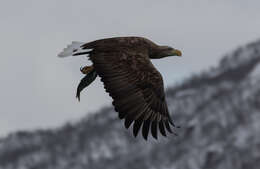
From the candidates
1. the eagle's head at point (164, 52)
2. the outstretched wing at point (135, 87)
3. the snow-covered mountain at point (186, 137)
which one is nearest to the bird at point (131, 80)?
the outstretched wing at point (135, 87)

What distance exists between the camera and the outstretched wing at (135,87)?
9617mm

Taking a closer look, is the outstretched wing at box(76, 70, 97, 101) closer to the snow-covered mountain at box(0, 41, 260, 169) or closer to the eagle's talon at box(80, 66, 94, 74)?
the eagle's talon at box(80, 66, 94, 74)

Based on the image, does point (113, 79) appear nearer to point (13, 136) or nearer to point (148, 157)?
point (148, 157)

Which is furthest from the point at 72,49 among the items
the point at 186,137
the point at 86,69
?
the point at 186,137

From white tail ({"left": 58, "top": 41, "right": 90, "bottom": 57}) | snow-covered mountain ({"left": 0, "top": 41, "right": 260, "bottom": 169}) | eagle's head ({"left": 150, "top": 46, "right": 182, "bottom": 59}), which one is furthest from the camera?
snow-covered mountain ({"left": 0, "top": 41, "right": 260, "bottom": 169})

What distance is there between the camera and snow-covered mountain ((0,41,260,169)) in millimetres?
125625

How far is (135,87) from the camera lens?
995cm

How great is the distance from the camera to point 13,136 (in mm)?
178125

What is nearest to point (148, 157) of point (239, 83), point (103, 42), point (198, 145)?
point (198, 145)

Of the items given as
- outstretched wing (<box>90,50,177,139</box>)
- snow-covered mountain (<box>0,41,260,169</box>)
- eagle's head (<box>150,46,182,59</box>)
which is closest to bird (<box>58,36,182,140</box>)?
outstretched wing (<box>90,50,177,139</box>)

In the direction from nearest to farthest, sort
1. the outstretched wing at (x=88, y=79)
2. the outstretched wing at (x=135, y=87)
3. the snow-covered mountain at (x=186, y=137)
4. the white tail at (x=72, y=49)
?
the outstretched wing at (x=135, y=87) < the outstretched wing at (x=88, y=79) < the white tail at (x=72, y=49) < the snow-covered mountain at (x=186, y=137)

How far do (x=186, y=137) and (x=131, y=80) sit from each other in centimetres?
12702

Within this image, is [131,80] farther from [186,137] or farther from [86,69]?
[186,137]

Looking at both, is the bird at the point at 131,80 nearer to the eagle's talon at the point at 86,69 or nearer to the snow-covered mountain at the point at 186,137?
the eagle's talon at the point at 86,69
